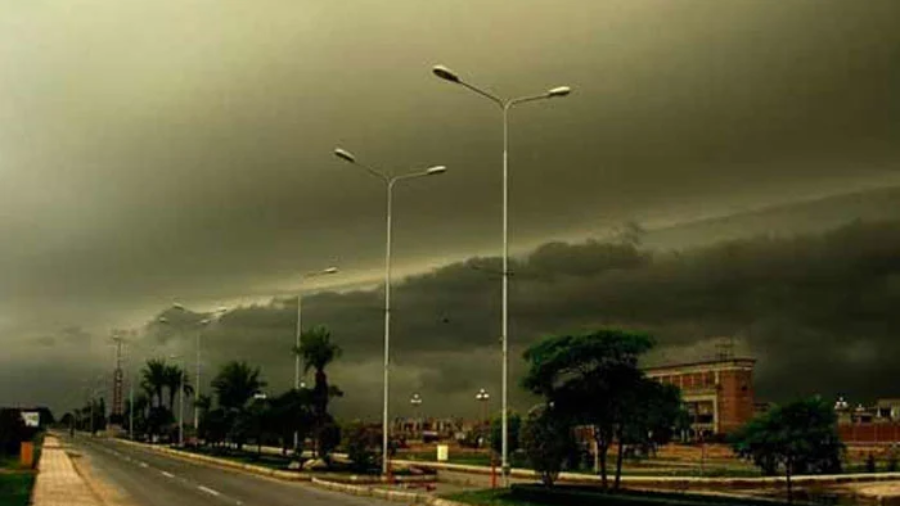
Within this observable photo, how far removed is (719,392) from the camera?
402 ft

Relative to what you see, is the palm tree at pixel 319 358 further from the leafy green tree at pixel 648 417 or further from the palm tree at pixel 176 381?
the palm tree at pixel 176 381

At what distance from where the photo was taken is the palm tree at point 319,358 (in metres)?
56.6

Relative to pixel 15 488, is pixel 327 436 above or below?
above

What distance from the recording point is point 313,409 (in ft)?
207

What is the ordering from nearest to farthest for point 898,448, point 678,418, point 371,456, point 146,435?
point 678,418
point 371,456
point 898,448
point 146,435

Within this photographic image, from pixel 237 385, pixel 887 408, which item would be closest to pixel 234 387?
pixel 237 385

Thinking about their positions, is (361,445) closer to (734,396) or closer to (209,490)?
(209,490)

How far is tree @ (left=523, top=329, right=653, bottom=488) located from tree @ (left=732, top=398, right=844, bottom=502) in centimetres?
474

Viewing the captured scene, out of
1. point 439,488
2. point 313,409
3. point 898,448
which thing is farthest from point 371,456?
point 898,448

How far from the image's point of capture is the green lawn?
101 ft

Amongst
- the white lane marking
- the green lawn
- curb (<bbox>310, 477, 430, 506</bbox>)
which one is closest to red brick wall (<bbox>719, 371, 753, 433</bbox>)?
curb (<bbox>310, 477, 430, 506</bbox>)

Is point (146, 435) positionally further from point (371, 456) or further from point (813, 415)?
point (813, 415)

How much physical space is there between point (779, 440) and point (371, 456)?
26.1 meters

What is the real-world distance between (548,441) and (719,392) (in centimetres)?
9261
